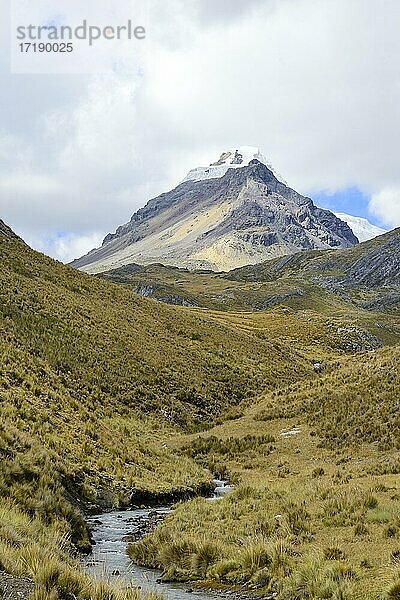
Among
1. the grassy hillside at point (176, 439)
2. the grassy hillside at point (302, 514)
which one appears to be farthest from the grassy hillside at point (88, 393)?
the grassy hillside at point (302, 514)

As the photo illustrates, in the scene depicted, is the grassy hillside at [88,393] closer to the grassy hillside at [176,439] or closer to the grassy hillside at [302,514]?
the grassy hillside at [176,439]

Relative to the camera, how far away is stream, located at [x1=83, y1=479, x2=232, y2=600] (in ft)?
42.7

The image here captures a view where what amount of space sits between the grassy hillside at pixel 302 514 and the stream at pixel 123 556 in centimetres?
58

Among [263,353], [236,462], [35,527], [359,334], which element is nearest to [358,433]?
[236,462]

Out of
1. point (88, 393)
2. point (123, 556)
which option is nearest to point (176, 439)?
point (88, 393)

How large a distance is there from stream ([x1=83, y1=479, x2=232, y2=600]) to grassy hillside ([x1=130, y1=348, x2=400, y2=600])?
575 millimetres

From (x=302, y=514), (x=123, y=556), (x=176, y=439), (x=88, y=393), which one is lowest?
(x=123, y=556)

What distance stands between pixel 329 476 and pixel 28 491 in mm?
12539

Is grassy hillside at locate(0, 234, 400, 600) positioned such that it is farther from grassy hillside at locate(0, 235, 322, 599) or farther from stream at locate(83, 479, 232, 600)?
stream at locate(83, 479, 232, 600)

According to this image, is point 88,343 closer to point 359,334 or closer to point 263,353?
point 263,353

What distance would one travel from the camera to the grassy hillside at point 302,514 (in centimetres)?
1264

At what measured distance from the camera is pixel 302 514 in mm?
17359

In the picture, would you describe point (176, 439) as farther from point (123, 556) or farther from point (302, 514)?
point (123, 556)

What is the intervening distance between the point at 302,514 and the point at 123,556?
17.3 ft
